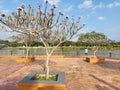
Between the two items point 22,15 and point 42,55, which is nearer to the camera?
point 22,15

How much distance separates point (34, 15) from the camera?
8133 millimetres

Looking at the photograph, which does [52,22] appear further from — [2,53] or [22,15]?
[2,53]

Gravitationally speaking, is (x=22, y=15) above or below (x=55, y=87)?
above

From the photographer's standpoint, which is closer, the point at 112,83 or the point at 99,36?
the point at 112,83

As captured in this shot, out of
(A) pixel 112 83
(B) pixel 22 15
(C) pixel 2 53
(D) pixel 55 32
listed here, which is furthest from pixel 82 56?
(B) pixel 22 15

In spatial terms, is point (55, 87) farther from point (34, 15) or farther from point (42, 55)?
point (42, 55)

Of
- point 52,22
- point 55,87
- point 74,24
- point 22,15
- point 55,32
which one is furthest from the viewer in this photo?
point 55,32

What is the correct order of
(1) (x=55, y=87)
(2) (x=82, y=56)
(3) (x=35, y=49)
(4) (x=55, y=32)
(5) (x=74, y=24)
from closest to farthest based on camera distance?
(1) (x=55, y=87), (5) (x=74, y=24), (4) (x=55, y=32), (2) (x=82, y=56), (3) (x=35, y=49)

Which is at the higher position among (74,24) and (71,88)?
(74,24)

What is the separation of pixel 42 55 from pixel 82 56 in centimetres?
616

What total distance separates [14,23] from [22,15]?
428 millimetres

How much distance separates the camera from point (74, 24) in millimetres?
8875

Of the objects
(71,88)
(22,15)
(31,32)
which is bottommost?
(71,88)

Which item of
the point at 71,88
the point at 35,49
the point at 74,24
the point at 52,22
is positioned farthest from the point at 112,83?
the point at 35,49
